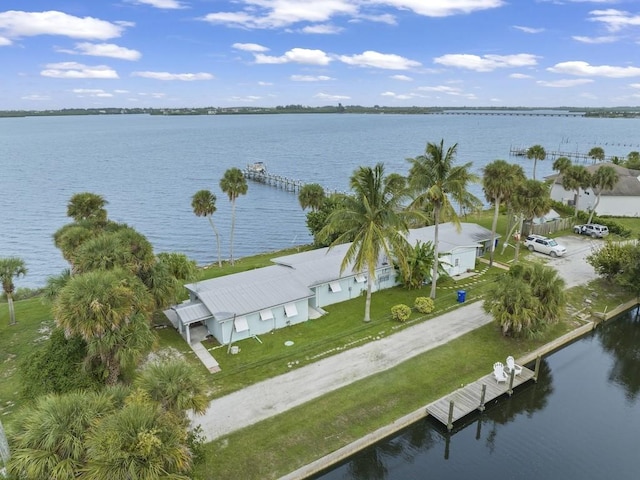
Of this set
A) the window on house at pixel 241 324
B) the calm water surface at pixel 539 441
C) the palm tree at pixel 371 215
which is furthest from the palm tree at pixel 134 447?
the palm tree at pixel 371 215

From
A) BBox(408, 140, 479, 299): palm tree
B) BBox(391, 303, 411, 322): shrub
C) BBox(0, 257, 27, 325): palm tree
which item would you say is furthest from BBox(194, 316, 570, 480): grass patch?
BBox(0, 257, 27, 325): palm tree

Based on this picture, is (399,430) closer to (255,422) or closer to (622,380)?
(255,422)

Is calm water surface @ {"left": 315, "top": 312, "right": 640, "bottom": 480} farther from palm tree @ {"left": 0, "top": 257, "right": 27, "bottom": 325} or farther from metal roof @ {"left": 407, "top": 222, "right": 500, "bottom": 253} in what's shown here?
palm tree @ {"left": 0, "top": 257, "right": 27, "bottom": 325}

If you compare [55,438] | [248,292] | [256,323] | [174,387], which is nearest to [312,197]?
[248,292]

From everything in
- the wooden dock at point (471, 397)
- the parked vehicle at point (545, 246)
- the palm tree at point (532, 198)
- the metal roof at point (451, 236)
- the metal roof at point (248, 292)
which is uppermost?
the palm tree at point (532, 198)

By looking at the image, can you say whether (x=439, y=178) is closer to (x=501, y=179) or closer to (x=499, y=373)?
(x=501, y=179)

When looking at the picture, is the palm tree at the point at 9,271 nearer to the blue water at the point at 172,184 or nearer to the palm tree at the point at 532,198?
the blue water at the point at 172,184

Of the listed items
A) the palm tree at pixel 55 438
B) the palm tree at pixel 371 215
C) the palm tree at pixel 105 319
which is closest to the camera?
the palm tree at pixel 55 438
